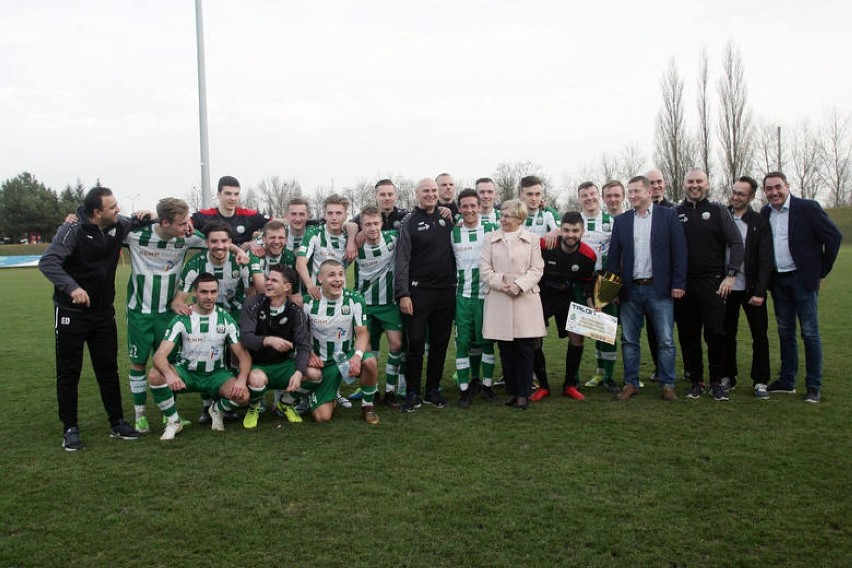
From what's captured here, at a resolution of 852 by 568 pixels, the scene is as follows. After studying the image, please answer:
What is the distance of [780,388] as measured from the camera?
19.7 ft

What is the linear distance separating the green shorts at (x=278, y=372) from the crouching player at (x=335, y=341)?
219 millimetres

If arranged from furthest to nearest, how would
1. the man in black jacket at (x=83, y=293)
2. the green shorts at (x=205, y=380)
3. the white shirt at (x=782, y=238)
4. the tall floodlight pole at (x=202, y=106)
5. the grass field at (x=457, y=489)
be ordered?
1. the tall floodlight pole at (x=202, y=106)
2. the white shirt at (x=782, y=238)
3. the green shorts at (x=205, y=380)
4. the man in black jacket at (x=83, y=293)
5. the grass field at (x=457, y=489)

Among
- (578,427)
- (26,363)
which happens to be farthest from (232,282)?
(26,363)

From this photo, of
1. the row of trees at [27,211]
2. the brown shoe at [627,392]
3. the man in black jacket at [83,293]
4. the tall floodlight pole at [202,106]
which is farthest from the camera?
the row of trees at [27,211]

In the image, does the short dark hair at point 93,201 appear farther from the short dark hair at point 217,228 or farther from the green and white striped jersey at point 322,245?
the green and white striped jersey at point 322,245

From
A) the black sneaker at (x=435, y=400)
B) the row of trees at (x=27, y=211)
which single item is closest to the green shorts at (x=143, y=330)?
the black sneaker at (x=435, y=400)

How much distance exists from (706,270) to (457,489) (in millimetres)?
3269

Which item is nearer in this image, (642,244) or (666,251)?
(666,251)

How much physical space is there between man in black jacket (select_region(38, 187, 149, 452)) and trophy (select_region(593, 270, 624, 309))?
4056 mm

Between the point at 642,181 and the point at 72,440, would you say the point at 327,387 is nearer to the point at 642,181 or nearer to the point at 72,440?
the point at 72,440

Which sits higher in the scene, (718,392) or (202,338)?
(202,338)

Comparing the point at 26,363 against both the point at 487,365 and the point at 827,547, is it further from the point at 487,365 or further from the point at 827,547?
the point at 827,547

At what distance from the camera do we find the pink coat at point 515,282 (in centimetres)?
554

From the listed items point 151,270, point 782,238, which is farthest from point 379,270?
point 782,238
